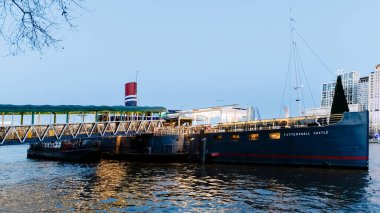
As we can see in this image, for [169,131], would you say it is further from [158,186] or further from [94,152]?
[158,186]

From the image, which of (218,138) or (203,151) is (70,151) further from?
(218,138)

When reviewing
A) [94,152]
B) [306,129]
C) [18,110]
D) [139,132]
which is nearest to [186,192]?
[306,129]

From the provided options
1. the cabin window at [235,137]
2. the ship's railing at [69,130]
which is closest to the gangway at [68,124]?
the ship's railing at [69,130]

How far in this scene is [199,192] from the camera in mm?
24422

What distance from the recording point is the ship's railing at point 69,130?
38969 mm

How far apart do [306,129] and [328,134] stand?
7.38 ft

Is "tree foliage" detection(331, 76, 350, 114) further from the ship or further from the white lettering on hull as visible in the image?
the white lettering on hull

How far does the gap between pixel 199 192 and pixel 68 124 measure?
24.5 m

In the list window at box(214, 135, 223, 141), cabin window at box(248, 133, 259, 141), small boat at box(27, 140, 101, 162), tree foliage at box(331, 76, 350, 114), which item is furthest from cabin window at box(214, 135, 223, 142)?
small boat at box(27, 140, 101, 162)

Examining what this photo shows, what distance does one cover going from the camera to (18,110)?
123ft

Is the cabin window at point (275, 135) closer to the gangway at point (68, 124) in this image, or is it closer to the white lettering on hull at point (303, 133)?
the white lettering on hull at point (303, 133)

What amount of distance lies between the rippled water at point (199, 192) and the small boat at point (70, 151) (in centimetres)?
2340

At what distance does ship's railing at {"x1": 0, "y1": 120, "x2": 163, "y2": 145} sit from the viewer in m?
39.0

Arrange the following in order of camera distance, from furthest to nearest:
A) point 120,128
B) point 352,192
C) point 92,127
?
point 120,128 < point 92,127 < point 352,192
